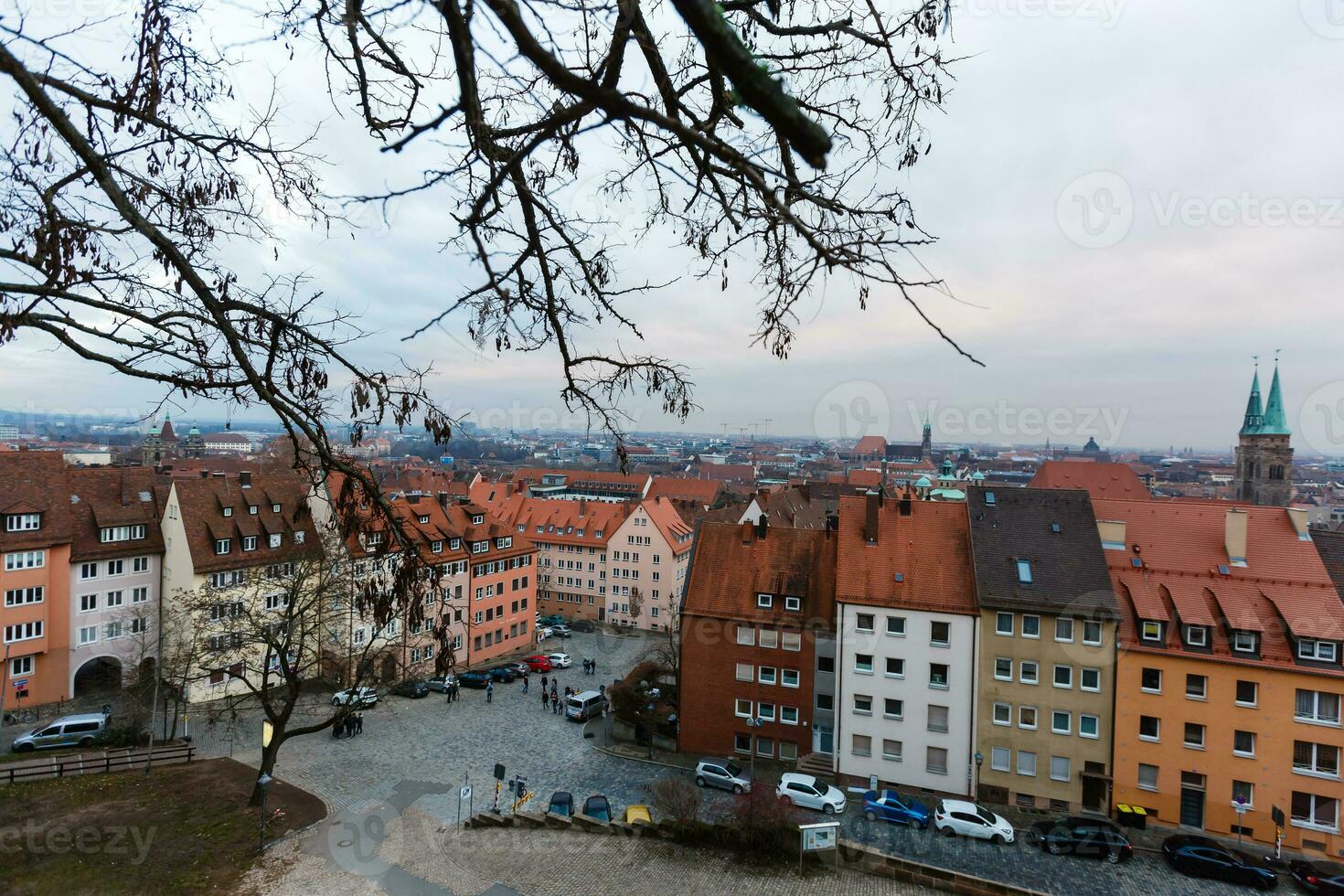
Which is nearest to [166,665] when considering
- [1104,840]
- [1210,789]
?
[1104,840]

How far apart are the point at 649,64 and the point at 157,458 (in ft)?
192

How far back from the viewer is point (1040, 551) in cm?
2412

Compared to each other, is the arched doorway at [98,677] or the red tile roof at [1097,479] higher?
the red tile roof at [1097,479]

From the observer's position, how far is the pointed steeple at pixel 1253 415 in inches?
3376

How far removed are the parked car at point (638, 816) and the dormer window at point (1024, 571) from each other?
562 inches

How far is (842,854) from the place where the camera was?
53.7 feet

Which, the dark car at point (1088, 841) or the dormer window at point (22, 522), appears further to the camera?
the dormer window at point (22, 522)

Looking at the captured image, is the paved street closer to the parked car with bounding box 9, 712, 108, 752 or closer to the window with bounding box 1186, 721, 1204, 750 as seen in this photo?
the parked car with bounding box 9, 712, 108, 752

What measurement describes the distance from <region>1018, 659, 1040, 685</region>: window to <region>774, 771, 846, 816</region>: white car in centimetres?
704

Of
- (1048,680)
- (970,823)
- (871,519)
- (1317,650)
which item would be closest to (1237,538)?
(1317,650)

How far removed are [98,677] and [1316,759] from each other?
46724 mm

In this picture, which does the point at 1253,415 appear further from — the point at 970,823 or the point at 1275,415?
the point at 970,823

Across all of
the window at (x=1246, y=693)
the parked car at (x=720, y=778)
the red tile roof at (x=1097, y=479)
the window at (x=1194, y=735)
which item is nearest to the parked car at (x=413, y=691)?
the parked car at (x=720, y=778)

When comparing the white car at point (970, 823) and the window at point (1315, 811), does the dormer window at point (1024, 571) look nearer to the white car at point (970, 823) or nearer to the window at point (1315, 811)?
the white car at point (970, 823)
